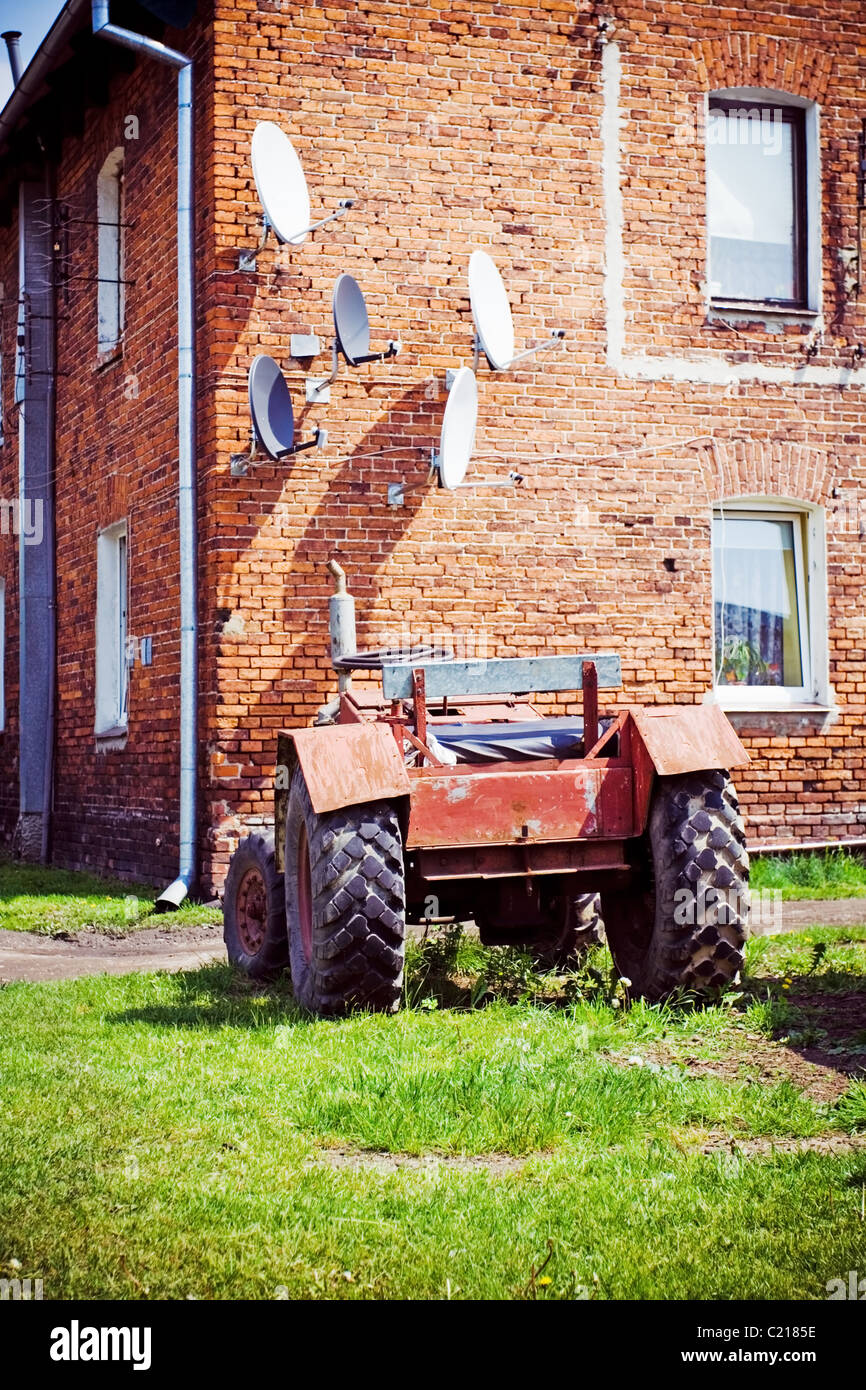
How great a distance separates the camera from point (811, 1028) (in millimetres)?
5766

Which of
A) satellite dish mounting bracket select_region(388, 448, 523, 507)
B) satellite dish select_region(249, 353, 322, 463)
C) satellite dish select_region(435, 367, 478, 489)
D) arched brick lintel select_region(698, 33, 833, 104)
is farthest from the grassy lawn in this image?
arched brick lintel select_region(698, 33, 833, 104)

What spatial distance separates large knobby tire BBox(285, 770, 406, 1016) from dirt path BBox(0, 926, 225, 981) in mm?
2268

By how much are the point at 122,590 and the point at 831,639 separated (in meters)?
5.76

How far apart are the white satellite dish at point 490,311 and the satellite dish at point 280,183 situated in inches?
44.5

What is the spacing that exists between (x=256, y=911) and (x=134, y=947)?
2.18 metres

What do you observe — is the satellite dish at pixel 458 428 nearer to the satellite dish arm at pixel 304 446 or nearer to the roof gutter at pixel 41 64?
the satellite dish arm at pixel 304 446

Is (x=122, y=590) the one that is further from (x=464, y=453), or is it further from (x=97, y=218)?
(x=464, y=453)

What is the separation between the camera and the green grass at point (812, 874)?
10359 millimetres

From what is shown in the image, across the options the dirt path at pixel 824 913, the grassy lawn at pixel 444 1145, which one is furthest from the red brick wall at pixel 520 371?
the grassy lawn at pixel 444 1145

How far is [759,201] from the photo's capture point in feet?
39.4

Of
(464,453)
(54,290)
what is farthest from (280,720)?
(54,290)

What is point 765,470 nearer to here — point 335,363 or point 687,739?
point 335,363

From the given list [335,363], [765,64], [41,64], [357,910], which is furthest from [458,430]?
[41,64]

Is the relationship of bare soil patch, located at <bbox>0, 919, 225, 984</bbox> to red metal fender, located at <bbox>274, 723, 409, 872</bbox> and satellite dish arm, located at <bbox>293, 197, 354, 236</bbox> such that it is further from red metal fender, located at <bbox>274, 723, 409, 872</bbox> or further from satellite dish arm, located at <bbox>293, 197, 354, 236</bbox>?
satellite dish arm, located at <bbox>293, 197, 354, 236</bbox>
